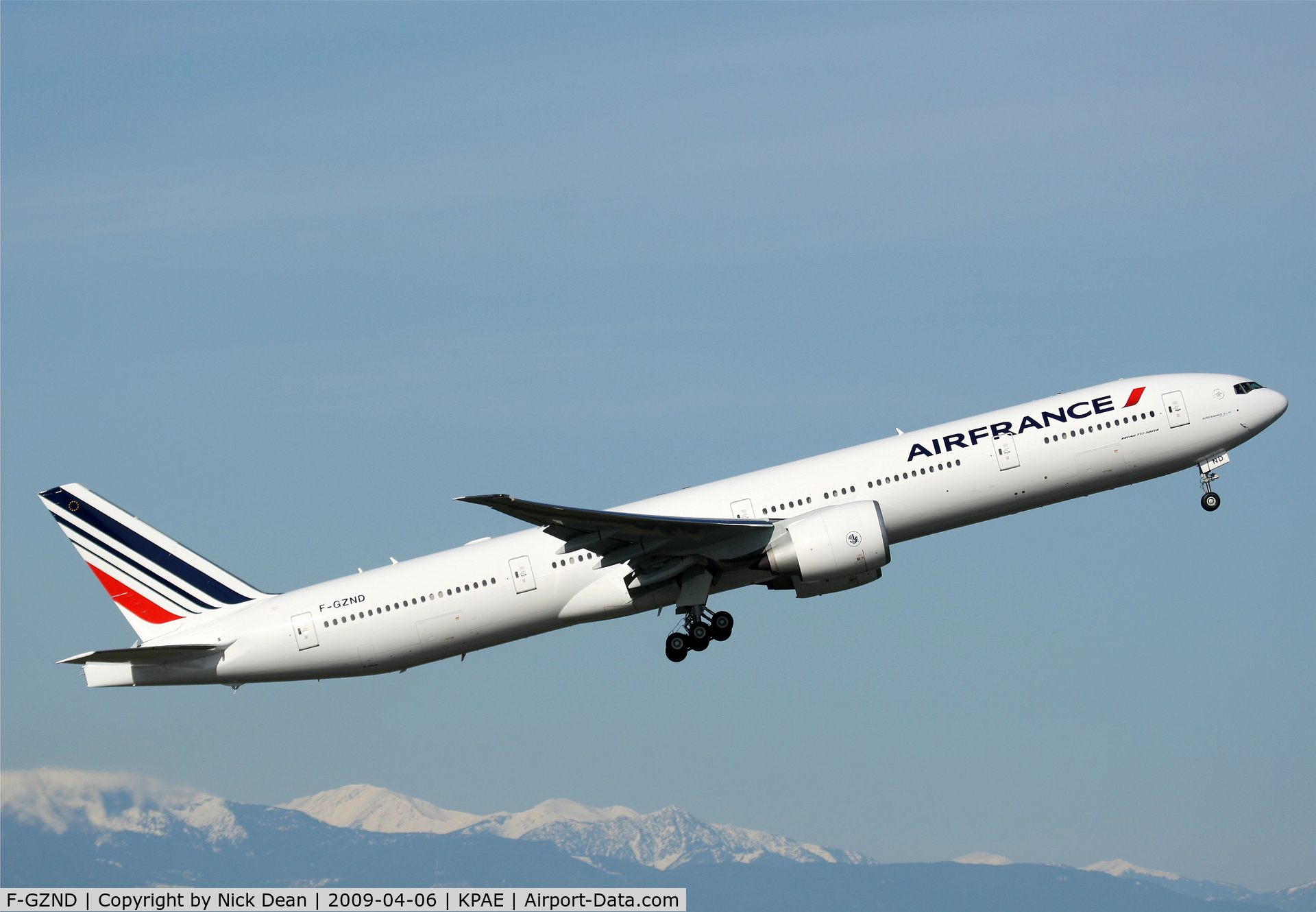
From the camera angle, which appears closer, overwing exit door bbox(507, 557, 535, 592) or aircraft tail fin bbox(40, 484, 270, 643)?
overwing exit door bbox(507, 557, 535, 592)

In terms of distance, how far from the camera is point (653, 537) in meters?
41.2

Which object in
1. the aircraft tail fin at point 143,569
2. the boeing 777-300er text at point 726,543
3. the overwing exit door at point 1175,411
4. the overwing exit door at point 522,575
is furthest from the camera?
the aircraft tail fin at point 143,569

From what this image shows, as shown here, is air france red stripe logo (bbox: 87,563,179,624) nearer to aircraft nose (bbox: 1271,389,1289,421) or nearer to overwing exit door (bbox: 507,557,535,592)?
overwing exit door (bbox: 507,557,535,592)

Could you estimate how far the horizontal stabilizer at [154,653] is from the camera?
43000mm

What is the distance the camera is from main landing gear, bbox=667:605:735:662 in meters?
43.7

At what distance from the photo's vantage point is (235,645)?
144ft

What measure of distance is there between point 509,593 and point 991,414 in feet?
51.7

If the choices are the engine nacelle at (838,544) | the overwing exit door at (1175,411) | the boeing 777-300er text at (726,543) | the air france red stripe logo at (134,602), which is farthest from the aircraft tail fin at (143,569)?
the overwing exit door at (1175,411)

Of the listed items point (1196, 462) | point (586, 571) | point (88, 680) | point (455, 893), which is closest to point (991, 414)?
point (1196, 462)

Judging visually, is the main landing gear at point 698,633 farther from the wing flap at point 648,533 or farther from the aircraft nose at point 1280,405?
the aircraft nose at point 1280,405

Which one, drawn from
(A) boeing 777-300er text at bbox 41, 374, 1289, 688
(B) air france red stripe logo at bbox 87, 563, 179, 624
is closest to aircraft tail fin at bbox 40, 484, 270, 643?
(B) air france red stripe logo at bbox 87, 563, 179, 624

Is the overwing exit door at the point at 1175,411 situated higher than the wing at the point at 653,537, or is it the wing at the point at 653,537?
the overwing exit door at the point at 1175,411

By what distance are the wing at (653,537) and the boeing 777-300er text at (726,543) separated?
0.22 feet

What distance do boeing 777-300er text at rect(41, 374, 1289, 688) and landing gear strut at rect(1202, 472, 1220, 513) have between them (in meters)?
0.04
